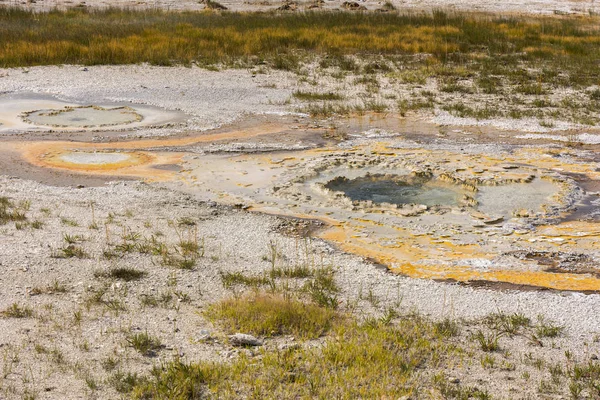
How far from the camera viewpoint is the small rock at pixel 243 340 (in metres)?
4.72

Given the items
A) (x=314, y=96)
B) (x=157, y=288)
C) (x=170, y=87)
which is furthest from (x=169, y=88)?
(x=157, y=288)

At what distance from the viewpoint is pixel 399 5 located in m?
32.7

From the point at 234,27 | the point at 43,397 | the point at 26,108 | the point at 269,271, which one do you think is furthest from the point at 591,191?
the point at 234,27

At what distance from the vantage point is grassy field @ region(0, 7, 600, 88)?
17453 mm

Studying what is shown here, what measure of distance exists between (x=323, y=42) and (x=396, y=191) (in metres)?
13.1

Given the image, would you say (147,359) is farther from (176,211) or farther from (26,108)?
(26,108)

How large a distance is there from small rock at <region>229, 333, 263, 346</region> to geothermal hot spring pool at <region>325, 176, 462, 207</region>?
368cm

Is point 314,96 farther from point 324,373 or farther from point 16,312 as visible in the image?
point 324,373

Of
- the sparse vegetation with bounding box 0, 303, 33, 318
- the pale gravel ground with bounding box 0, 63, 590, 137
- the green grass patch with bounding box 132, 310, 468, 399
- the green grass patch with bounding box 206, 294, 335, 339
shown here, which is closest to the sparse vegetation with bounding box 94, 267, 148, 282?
the sparse vegetation with bounding box 0, 303, 33, 318

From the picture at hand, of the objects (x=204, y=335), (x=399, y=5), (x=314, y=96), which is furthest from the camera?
(x=399, y=5)

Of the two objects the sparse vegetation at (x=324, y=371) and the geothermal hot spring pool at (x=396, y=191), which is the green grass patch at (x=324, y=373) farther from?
the geothermal hot spring pool at (x=396, y=191)

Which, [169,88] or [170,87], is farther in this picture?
[170,87]

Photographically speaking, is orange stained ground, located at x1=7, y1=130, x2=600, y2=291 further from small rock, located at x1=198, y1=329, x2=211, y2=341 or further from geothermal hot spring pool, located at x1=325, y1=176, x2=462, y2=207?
small rock, located at x1=198, y1=329, x2=211, y2=341

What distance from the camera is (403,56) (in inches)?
764
